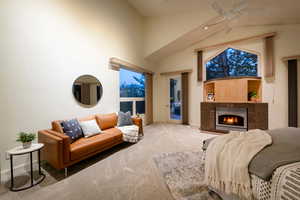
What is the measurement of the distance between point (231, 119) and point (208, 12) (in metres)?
3.46

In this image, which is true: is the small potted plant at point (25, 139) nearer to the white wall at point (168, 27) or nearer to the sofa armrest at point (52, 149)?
the sofa armrest at point (52, 149)

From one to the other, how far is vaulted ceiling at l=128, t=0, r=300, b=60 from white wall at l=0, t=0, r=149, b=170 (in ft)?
5.02

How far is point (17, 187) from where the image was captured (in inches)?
77.3

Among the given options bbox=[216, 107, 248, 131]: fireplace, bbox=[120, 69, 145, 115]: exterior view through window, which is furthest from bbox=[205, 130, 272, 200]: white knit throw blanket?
bbox=[120, 69, 145, 115]: exterior view through window

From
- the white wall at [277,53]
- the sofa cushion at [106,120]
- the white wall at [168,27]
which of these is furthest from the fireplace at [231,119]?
the sofa cushion at [106,120]

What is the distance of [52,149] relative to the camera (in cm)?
222

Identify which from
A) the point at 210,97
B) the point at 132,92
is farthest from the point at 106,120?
the point at 210,97

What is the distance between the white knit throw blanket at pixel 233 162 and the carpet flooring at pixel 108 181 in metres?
0.67

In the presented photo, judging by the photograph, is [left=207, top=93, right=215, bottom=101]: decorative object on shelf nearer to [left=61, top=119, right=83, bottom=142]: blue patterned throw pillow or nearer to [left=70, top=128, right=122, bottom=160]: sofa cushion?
→ [left=70, top=128, right=122, bottom=160]: sofa cushion

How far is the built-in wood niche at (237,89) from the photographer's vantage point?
4.27 meters

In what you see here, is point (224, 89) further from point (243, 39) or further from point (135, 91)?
point (135, 91)

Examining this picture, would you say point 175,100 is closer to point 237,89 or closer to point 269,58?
point 237,89

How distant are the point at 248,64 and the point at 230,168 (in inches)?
184

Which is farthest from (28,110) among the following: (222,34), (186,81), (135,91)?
(222,34)
